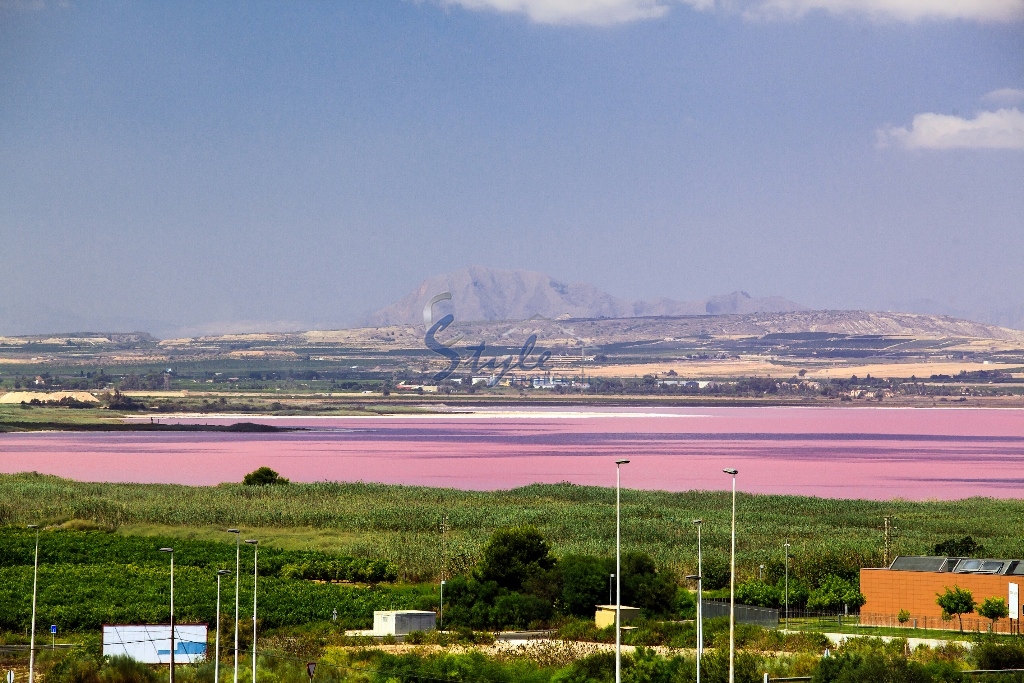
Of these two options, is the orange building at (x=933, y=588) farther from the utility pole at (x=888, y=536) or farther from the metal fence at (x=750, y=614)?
the utility pole at (x=888, y=536)

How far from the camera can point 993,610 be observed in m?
37.4

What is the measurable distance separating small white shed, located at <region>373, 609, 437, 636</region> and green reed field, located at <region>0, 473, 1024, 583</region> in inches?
432

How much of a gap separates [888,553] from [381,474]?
162ft

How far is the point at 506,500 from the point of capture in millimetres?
71938

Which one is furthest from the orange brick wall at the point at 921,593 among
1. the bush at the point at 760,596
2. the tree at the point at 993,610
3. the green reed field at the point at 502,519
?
the green reed field at the point at 502,519

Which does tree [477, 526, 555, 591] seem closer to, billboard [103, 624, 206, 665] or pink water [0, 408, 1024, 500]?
billboard [103, 624, 206, 665]

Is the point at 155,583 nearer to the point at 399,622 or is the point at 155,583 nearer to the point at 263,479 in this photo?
the point at 399,622

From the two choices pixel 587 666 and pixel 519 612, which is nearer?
pixel 587 666

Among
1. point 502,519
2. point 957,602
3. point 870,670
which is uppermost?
point 870,670

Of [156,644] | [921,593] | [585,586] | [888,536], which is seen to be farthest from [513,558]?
[888,536]

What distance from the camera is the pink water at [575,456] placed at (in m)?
91.8

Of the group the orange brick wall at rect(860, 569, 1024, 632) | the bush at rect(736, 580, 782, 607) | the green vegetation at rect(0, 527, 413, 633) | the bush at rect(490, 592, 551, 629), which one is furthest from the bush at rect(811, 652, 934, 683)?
the green vegetation at rect(0, 527, 413, 633)

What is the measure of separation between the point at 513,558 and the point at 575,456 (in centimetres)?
7482

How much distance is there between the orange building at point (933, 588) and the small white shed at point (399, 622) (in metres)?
13.0
